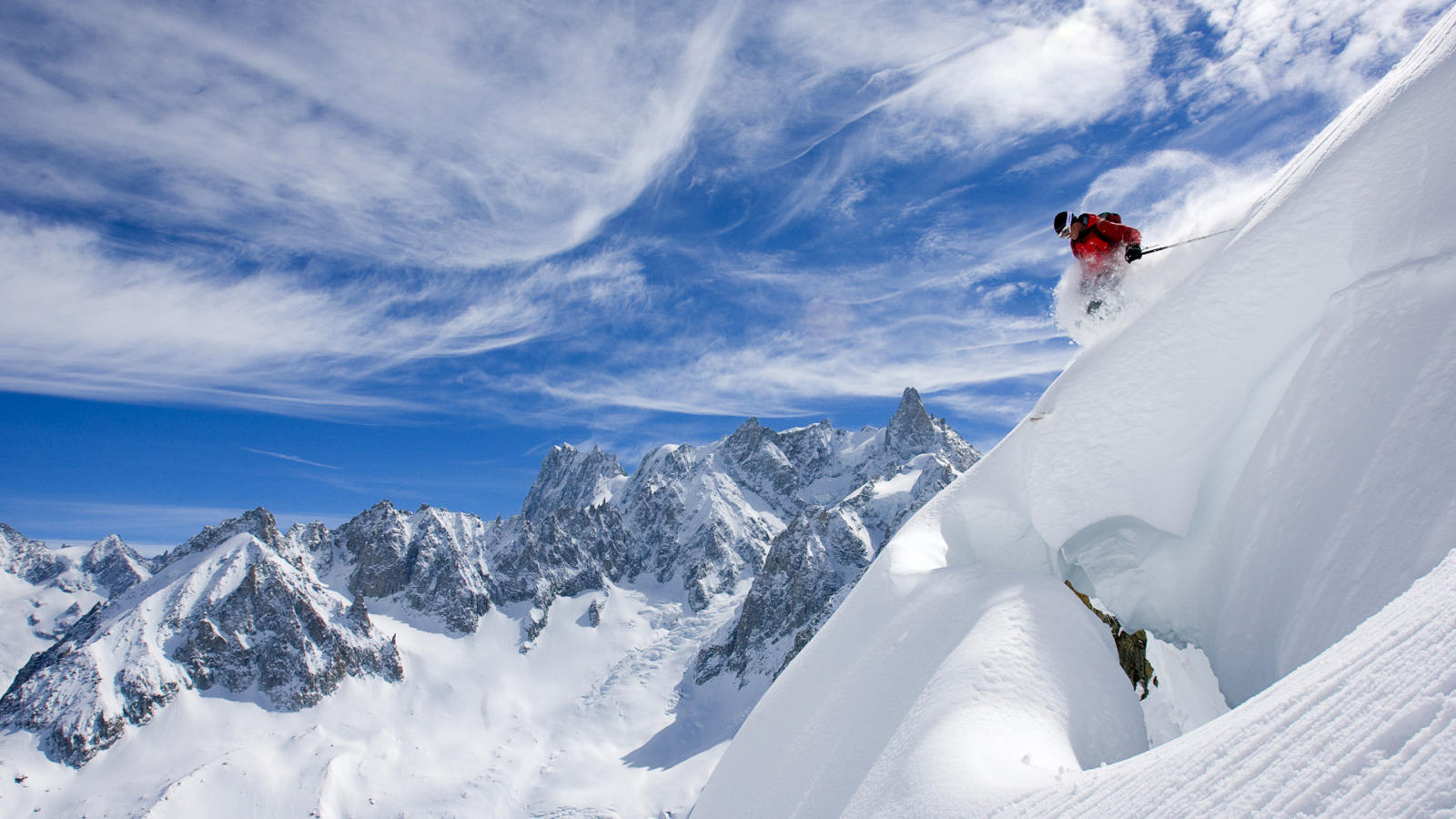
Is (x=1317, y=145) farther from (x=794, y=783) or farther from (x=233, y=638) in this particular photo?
(x=233, y=638)

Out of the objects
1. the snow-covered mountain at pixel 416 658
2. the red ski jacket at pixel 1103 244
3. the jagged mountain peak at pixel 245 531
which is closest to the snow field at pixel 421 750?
the snow-covered mountain at pixel 416 658

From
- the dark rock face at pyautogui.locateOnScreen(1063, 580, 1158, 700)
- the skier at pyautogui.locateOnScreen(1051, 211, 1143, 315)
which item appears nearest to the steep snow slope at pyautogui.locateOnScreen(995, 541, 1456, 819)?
the dark rock face at pyautogui.locateOnScreen(1063, 580, 1158, 700)

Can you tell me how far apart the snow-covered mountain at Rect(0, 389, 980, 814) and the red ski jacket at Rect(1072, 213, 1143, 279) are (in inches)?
4980

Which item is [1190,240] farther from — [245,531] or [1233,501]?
[245,531]

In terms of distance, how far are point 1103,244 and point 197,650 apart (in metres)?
184

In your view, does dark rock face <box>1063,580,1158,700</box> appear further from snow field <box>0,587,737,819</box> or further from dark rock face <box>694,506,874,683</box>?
dark rock face <box>694,506,874,683</box>

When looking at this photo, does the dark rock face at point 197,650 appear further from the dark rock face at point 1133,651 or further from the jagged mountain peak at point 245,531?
the dark rock face at point 1133,651

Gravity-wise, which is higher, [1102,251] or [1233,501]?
[1102,251]

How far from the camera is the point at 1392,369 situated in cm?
566

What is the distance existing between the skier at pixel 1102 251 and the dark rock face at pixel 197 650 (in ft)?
577

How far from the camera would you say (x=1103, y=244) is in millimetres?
10609

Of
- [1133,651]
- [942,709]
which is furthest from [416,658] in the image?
[942,709]

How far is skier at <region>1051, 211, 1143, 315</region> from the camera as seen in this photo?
1029cm

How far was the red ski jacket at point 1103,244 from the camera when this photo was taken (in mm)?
10328
